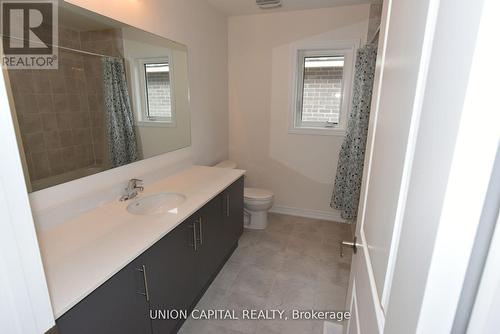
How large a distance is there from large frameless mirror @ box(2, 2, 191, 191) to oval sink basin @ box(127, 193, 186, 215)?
12.1 inches

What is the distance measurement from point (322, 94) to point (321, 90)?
0.17 feet

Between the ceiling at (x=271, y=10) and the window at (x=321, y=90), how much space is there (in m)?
0.44

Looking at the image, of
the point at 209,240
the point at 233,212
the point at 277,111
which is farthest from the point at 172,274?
the point at 277,111

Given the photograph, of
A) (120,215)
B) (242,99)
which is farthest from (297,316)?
(242,99)

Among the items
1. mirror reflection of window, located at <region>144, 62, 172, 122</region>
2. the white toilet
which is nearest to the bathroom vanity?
mirror reflection of window, located at <region>144, 62, 172, 122</region>

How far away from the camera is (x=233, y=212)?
8.12 feet

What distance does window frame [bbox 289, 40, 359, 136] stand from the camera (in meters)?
2.93

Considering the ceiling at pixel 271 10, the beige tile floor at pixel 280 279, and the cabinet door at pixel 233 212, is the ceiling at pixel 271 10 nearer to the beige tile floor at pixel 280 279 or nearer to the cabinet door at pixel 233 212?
the cabinet door at pixel 233 212

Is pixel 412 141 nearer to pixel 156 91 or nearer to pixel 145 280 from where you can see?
pixel 145 280

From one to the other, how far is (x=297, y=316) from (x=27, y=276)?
1.81 meters

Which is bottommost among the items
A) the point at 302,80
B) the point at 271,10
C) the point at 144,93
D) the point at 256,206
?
the point at 256,206

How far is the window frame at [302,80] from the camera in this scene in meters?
2.93

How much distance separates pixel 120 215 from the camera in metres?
1.55

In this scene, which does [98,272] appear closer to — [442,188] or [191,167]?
[442,188]
